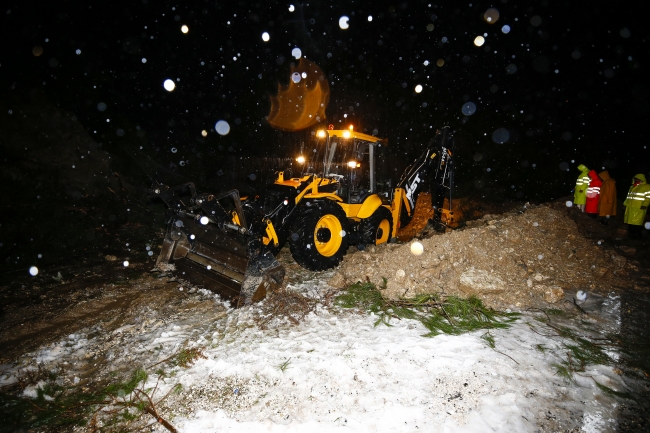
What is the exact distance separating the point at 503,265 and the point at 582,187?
251 inches

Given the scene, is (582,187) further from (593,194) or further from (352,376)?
(352,376)

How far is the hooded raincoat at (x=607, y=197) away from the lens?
853 cm

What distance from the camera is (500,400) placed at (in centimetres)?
266

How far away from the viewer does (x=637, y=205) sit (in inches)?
291

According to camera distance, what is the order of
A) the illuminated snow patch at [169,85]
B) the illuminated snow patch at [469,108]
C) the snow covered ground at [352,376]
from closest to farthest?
the snow covered ground at [352,376] < the illuminated snow patch at [169,85] < the illuminated snow patch at [469,108]

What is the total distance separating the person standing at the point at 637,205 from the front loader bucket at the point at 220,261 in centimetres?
863

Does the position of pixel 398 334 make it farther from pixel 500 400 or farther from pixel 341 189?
pixel 341 189

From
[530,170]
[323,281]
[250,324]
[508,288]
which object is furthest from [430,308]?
[530,170]

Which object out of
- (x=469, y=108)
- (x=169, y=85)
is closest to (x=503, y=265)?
(x=169, y=85)

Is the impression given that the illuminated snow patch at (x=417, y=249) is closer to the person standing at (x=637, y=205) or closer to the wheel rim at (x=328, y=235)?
the wheel rim at (x=328, y=235)

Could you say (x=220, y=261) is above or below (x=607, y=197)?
below

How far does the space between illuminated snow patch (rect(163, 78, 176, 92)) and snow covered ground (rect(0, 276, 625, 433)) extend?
43.8 ft

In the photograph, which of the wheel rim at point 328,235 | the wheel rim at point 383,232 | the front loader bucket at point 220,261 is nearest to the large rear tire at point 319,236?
the wheel rim at point 328,235

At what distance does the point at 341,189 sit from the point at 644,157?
16788mm
